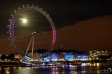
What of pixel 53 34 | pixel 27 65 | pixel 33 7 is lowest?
pixel 27 65

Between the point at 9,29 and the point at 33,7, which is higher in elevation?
the point at 33,7

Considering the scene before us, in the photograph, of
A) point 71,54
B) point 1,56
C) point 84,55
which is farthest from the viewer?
point 84,55

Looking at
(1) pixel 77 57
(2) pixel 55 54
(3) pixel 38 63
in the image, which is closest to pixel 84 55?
(1) pixel 77 57

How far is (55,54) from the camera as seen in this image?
15175cm

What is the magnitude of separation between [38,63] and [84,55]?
87071 millimetres

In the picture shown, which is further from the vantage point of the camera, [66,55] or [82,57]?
[82,57]

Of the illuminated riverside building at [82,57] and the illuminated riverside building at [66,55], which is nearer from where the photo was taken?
the illuminated riverside building at [66,55]

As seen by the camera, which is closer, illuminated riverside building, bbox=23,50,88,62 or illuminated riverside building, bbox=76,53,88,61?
illuminated riverside building, bbox=23,50,88,62

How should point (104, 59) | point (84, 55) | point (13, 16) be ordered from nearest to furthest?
point (13, 16) < point (84, 55) < point (104, 59)

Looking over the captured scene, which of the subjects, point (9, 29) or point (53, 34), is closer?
point (9, 29)

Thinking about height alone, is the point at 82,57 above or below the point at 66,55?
below

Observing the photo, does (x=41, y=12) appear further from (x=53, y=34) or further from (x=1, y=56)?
(x=1, y=56)

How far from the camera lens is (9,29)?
6369cm

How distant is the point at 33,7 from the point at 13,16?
442cm
